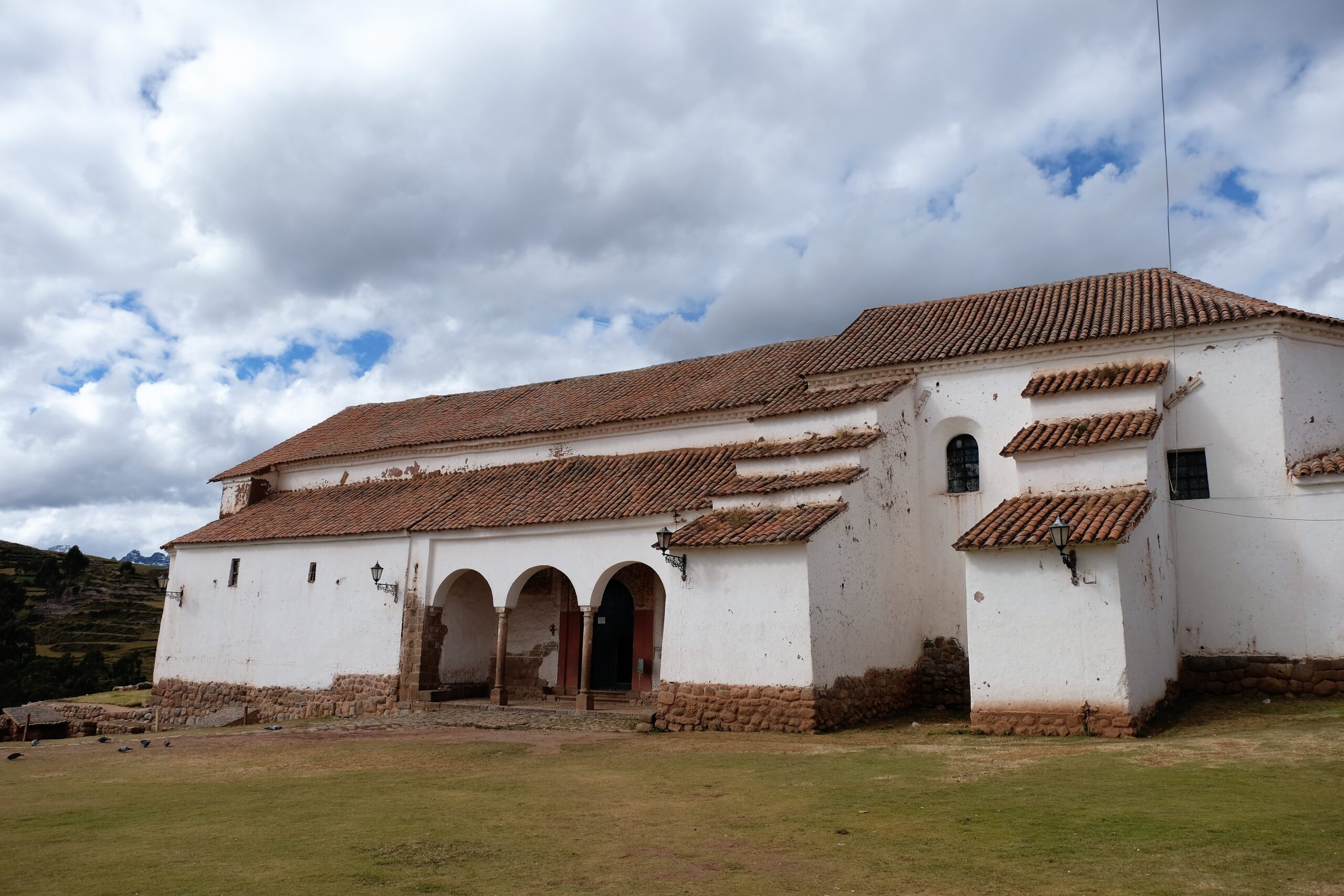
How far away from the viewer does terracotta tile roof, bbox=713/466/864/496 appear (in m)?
14.5

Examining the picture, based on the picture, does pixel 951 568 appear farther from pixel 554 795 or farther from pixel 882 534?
pixel 554 795

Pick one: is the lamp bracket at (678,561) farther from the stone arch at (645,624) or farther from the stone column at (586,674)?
the stone arch at (645,624)

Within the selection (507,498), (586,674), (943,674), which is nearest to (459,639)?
(507,498)

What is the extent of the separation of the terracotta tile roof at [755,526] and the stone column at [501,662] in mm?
5199

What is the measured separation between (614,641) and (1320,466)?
1266 centimetres

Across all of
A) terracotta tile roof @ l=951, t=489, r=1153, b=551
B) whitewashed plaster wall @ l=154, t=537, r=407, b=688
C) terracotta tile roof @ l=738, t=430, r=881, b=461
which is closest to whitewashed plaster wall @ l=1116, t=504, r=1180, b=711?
terracotta tile roof @ l=951, t=489, r=1153, b=551

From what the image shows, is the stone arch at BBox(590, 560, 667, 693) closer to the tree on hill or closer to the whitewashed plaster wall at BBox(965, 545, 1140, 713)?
the whitewashed plaster wall at BBox(965, 545, 1140, 713)

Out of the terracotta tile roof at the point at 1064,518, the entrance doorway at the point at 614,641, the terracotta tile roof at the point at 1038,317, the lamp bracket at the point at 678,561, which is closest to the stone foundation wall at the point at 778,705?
the lamp bracket at the point at 678,561

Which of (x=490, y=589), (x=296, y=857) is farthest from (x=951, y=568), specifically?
(x=296, y=857)

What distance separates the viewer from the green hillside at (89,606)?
4681 centimetres

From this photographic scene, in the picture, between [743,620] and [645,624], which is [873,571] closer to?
[743,620]

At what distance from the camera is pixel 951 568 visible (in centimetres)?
1573

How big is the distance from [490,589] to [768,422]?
8025mm

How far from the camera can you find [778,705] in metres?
13.2
